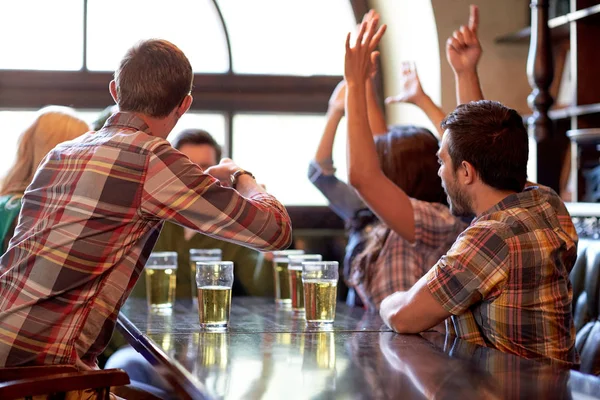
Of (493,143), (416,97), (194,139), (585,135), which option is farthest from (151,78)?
(585,135)

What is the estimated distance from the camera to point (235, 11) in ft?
14.9

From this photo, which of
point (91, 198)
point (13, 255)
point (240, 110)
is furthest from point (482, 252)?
point (240, 110)

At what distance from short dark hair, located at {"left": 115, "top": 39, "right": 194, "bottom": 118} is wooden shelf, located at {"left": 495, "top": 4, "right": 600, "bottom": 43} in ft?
7.35

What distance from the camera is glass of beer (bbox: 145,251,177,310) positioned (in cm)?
261

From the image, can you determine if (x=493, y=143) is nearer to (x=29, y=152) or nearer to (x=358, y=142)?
(x=358, y=142)

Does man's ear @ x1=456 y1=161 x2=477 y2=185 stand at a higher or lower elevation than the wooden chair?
higher

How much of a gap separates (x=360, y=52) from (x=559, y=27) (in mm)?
1674

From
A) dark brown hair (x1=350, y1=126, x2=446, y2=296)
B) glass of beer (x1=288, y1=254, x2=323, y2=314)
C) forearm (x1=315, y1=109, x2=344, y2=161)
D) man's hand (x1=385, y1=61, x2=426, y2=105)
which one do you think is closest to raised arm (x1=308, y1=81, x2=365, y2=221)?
forearm (x1=315, y1=109, x2=344, y2=161)

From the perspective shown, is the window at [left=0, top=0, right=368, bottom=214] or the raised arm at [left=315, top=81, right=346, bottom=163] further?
the window at [left=0, top=0, right=368, bottom=214]

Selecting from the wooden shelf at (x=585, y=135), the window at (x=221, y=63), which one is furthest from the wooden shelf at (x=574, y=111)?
the window at (x=221, y=63)

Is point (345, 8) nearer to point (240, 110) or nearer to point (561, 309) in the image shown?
point (240, 110)

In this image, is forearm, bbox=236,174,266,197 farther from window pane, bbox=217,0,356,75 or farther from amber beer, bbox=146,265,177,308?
window pane, bbox=217,0,356,75

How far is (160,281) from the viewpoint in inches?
103

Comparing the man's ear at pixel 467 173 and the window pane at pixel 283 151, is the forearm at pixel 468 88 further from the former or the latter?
the window pane at pixel 283 151
